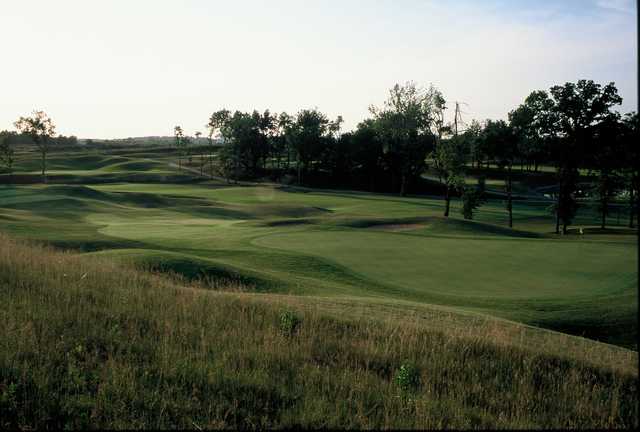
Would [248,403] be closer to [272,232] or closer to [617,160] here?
[272,232]

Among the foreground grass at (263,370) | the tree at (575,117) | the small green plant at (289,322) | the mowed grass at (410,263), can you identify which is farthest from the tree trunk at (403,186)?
the small green plant at (289,322)

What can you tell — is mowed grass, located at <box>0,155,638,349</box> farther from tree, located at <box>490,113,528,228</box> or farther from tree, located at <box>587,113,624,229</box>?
tree, located at <box>490,113,528,228</box>

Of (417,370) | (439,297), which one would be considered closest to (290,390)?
(417,370)

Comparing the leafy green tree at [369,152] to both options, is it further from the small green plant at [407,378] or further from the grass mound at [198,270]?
the small green plant at [407,378]

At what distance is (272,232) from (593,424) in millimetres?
25640

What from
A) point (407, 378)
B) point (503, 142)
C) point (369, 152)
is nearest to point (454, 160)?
point (503, 142)

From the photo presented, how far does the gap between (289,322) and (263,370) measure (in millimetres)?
2001

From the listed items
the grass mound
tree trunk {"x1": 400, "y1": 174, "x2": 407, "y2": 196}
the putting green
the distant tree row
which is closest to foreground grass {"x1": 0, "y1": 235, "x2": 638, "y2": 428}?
the grass mound

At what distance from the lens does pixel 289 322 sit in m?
9.12

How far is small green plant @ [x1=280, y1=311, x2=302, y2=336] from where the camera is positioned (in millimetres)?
8961

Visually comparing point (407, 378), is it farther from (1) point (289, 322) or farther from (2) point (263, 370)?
(1) point (289, 322)

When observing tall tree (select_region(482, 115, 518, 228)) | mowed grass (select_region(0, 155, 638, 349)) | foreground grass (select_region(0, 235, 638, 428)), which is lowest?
mowed grass (select_region(0, 155, 638, 349))

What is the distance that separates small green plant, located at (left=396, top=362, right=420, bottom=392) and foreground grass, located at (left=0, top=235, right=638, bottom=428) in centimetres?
4

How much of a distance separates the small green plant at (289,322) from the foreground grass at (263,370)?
0.14 m
